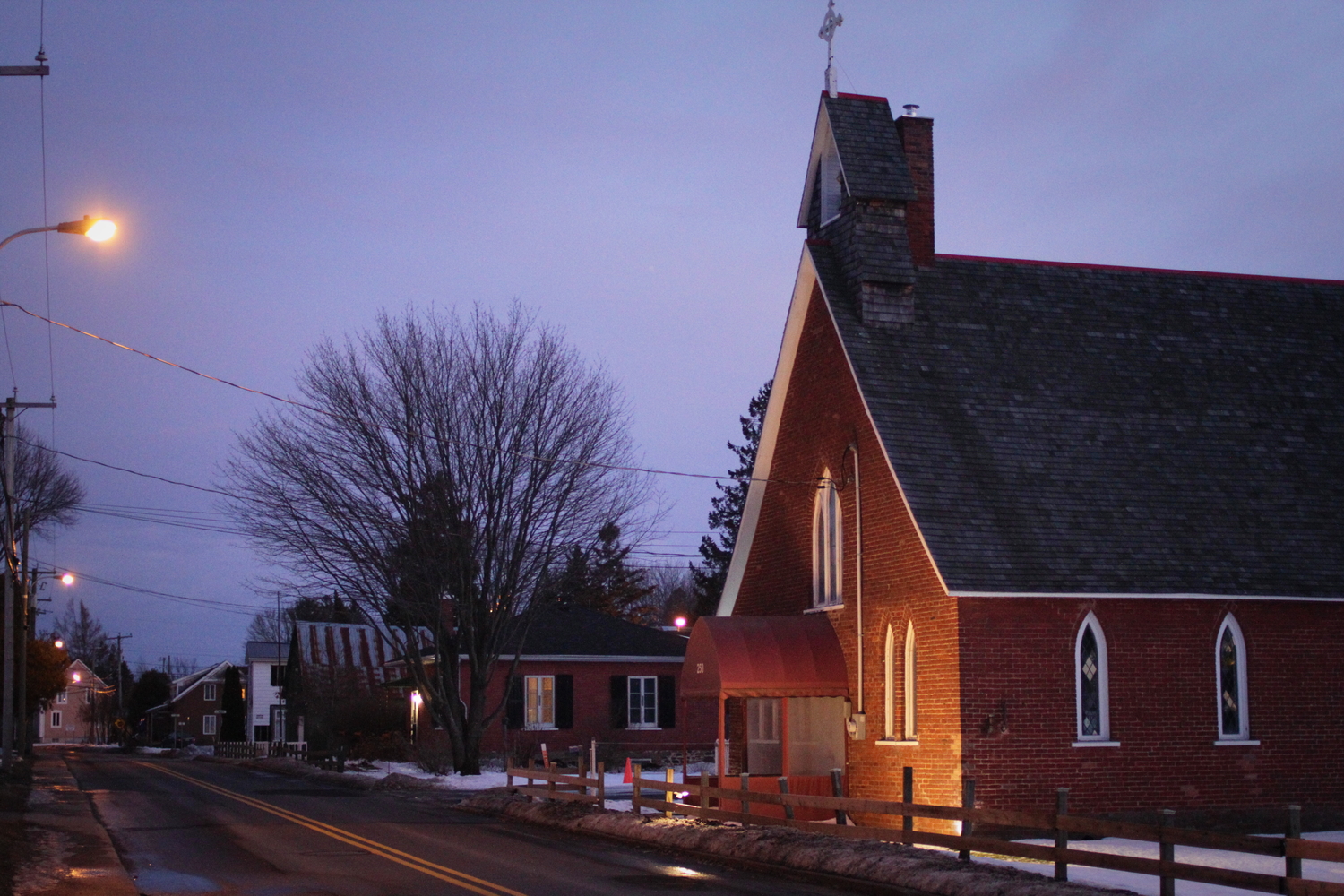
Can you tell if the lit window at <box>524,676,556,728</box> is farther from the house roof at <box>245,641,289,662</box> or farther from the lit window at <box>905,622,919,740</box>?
the house roof at <box>245,641,289,662</box>

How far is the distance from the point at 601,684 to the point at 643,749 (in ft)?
7.89

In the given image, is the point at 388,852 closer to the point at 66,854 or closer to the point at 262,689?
the point at 66,854

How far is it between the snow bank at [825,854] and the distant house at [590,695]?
1848 cm

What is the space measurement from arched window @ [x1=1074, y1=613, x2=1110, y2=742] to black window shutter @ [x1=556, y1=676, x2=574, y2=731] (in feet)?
77.4

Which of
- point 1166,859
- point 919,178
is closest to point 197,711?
point 919,178

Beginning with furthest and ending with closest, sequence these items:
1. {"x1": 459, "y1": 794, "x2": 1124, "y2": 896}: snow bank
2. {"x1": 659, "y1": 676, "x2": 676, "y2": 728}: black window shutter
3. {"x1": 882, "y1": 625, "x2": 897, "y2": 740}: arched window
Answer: {"x1": 659, "y1": 676, "x2": 676, "y2": 728}: black window shutter, {"x1": 882, "y1": 625, "x2": 897, "y2": 740}: arched window, {"x1": 459, "y1": 794, "x2": 1124, "y2": 896}: snow bank

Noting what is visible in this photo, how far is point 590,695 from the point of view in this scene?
42594 mm

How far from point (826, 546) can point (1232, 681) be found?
23.5ft

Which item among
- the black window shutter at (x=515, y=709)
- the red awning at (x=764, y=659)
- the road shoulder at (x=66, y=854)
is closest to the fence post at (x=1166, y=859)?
the red awning at (x=764, y=659)

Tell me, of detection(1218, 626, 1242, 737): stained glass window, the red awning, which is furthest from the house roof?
detection(1218, 626, 1242, 737): stained glass window

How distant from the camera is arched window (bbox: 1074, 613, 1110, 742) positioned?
2044cm

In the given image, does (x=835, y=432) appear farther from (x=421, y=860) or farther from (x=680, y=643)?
(x=680, y=643)

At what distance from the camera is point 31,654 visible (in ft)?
203

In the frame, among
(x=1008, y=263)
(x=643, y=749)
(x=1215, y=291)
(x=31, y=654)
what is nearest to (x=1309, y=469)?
(x=1215, y=291)
